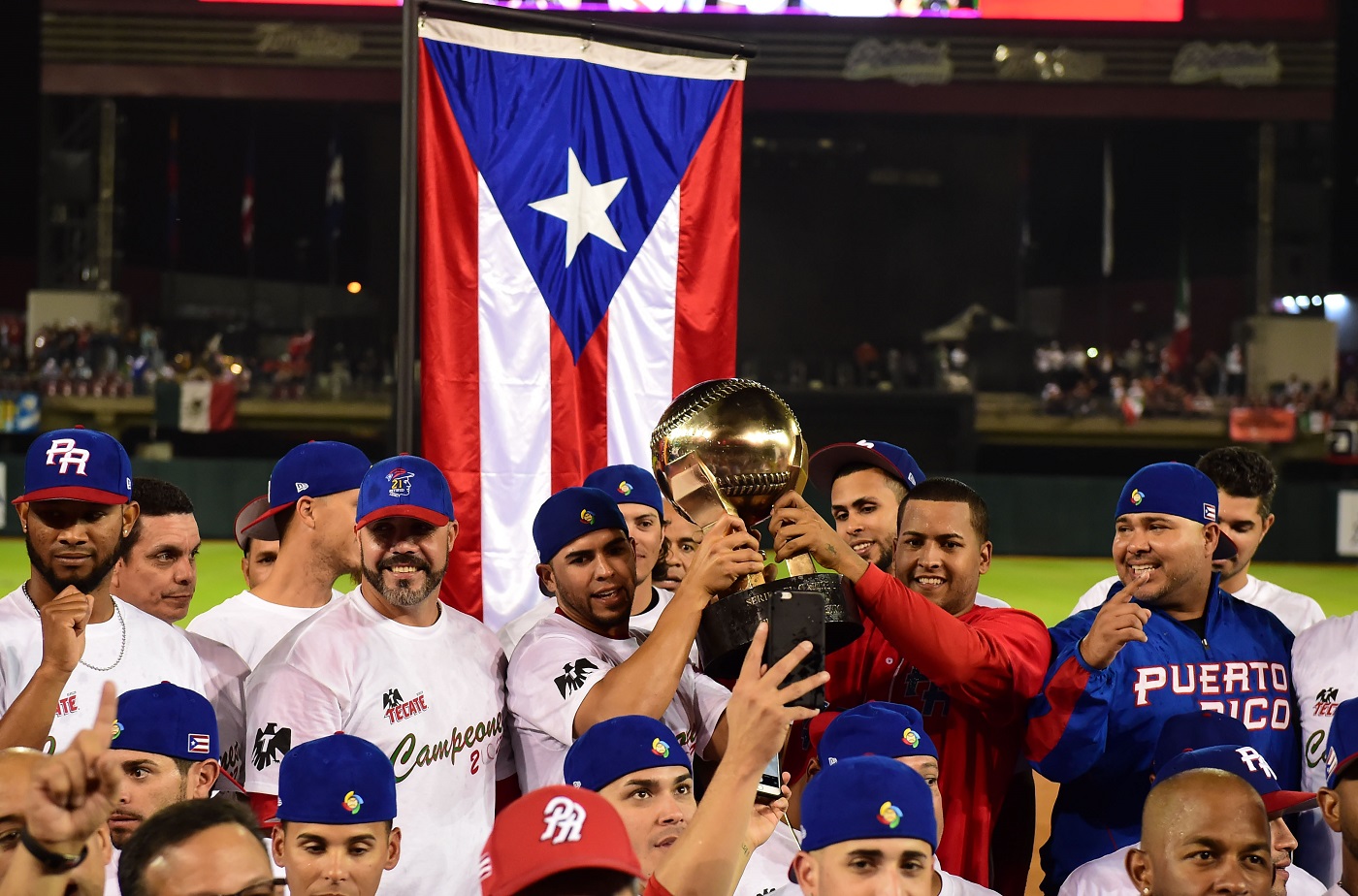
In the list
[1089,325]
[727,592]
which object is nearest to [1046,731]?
[727,592]

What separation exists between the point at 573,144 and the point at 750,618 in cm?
278

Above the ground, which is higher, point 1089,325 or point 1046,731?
point 1089,325

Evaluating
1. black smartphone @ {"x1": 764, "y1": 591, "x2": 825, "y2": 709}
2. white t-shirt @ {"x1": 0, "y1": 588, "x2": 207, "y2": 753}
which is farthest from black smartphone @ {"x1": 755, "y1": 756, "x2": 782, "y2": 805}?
white t-shirt @ {"x1": 0, "y1": 588, "x2": 207, "y2": 753}

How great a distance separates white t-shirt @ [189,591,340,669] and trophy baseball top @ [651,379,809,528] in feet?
6.06

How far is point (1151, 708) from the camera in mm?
4453

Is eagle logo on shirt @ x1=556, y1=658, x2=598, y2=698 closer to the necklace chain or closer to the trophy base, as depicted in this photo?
the trophy base

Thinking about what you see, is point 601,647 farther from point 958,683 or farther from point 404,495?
point 958,683

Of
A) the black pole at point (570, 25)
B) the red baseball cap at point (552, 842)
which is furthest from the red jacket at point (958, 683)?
the black pole at point (570, 25)

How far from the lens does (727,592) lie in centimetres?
373

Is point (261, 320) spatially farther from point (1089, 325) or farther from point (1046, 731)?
point (1046, 731)

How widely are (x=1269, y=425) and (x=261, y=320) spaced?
20993 millimetres

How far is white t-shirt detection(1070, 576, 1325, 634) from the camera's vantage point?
627 cm

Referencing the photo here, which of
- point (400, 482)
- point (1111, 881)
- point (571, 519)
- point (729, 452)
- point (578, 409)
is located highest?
point (578, 409)

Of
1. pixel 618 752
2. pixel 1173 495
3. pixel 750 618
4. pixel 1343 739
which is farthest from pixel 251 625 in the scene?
pixel 1343 739
